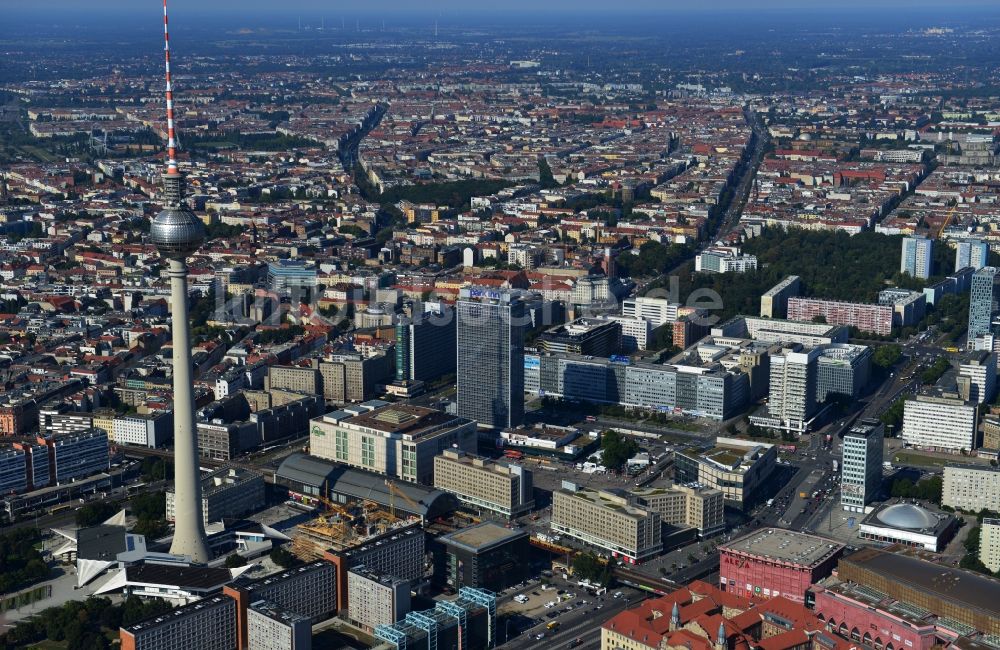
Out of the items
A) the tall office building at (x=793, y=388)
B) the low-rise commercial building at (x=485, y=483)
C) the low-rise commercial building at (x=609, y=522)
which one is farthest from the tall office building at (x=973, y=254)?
the low-rise commercial building at (x=609, y=522)

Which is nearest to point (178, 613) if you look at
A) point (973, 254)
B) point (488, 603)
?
point (488, 603)

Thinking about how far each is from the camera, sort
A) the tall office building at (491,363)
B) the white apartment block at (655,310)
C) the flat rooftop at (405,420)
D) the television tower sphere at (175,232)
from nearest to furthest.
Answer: the television tower sphere at (175,232) → the flat rooftop at (405,420) → the tall office building at (491,363) → the white apartment block at (655,310)

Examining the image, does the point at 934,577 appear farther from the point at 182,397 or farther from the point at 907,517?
the point at 182,397

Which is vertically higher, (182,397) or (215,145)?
(182,397)

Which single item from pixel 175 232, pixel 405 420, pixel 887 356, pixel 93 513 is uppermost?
pixel 175 232

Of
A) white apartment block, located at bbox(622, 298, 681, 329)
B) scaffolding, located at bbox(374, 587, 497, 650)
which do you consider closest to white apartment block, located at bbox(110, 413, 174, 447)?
scaffolding, located at bbox(374, 587, 497, 650)

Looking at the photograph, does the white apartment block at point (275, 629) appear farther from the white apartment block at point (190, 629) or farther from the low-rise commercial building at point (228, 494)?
the low-rise commercial building at point (228, 494)

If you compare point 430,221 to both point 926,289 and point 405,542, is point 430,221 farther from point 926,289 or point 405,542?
point 405,542

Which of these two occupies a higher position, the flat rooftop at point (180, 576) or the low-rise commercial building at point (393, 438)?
the low-rise commercial building at point (393, 438)
